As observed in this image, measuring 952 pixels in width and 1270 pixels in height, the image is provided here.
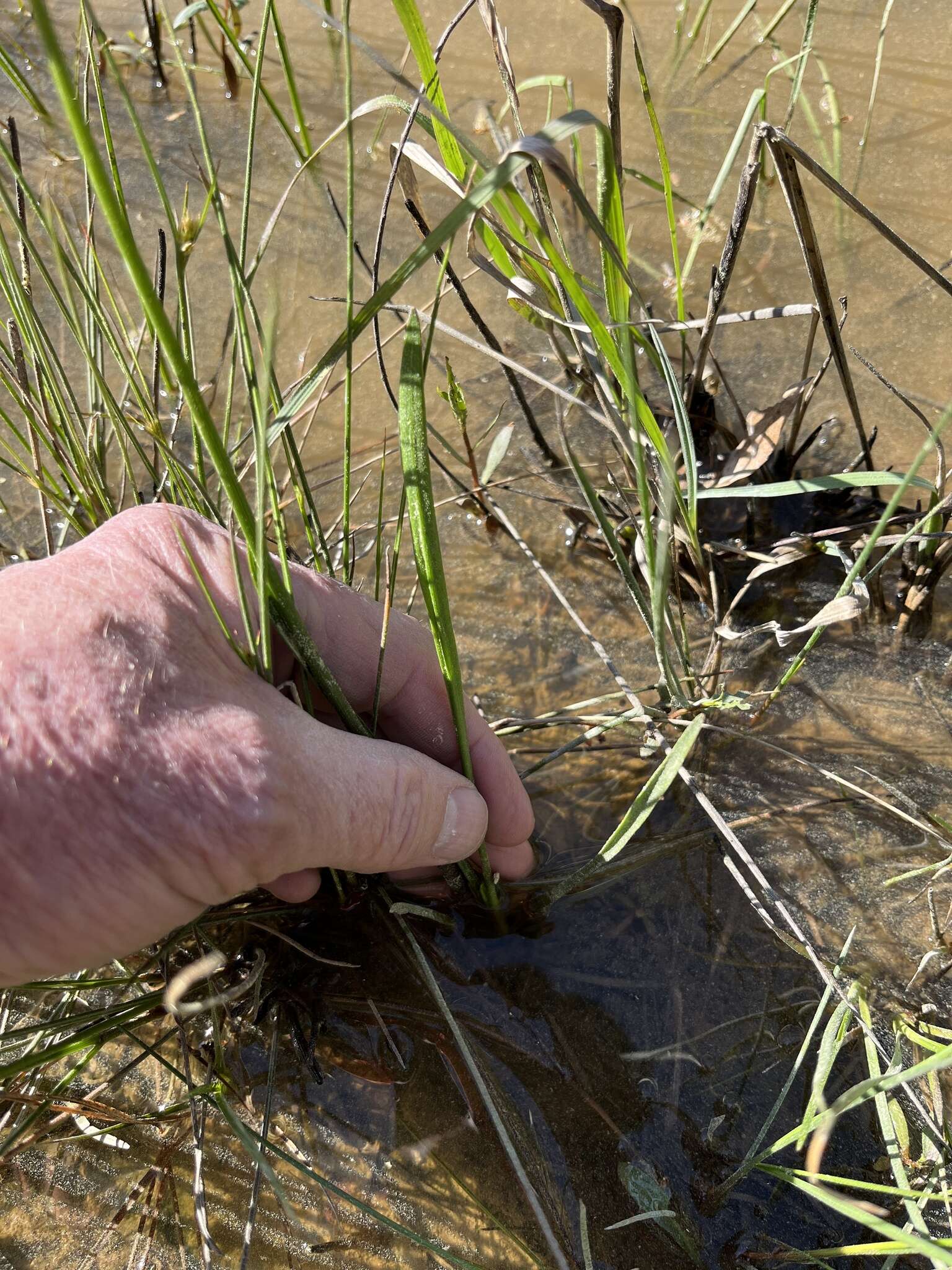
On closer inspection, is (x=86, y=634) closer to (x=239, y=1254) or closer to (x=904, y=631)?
(x=239, y=1254)

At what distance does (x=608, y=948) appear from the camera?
4.24 feet

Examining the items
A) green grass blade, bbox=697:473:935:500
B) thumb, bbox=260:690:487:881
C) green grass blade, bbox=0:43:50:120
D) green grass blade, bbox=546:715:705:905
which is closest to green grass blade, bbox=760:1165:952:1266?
green grass blade, bbox=546:715:705:905

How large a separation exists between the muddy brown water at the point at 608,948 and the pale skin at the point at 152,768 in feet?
1.03

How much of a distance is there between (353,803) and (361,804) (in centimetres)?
1

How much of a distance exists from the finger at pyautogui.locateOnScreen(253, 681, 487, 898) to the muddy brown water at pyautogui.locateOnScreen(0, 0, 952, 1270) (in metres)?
0.26

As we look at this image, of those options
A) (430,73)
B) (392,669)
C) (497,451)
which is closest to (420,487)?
(392,669)

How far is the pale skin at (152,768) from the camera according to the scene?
87 cm

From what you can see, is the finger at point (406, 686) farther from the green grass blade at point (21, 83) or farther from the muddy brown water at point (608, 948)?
the green grass blade at point (21, 83)

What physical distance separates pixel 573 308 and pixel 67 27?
1783 millimetres

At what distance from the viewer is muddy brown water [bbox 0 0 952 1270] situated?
1154 millimetres

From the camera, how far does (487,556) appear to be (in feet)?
5.46

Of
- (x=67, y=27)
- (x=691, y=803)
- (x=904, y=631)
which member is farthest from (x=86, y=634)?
(x=67, y=27)

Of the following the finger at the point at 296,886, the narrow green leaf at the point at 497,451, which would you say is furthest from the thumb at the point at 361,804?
the narrow green leaf at the point at 497,451

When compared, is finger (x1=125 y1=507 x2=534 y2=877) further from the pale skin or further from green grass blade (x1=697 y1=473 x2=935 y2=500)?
green grass blade (x1=697 y1=473 x2=935 y2=500)
